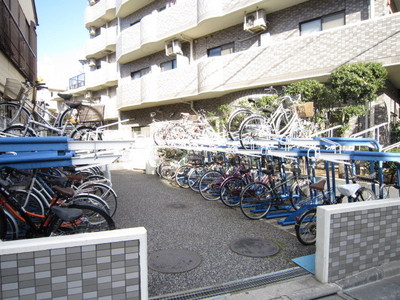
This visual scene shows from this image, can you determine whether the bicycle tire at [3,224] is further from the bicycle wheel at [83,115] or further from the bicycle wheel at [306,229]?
the bicycle wheel at [306,229]

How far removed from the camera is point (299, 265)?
3568 millimetres

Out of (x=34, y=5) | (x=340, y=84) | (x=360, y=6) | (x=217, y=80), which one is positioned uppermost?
(x=34, y=5)

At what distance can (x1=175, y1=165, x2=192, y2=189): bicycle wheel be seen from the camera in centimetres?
937

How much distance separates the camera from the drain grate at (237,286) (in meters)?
2.90

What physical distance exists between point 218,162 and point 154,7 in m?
13.9

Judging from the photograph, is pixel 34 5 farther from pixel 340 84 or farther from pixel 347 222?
pixel 347 222

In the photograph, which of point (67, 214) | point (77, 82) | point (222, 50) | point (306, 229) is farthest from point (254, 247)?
point (77, 82)

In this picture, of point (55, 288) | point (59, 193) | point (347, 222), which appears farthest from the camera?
point (59, 193)

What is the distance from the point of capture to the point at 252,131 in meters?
5.66

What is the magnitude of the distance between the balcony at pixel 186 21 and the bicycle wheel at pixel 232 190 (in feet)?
28.1

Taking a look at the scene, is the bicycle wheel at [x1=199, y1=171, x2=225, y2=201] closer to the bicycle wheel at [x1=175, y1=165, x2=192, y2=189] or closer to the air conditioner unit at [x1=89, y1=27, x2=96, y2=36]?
the bicycle wheel at [x1=175, y1=165, x2=192, y2=189]

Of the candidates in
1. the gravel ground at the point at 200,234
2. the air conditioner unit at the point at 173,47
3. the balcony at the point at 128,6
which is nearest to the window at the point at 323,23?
the air conditioner unit at the point at 173,47

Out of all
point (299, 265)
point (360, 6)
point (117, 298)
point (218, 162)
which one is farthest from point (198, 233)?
point (360, 6)

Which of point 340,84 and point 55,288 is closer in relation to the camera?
point 55,288
